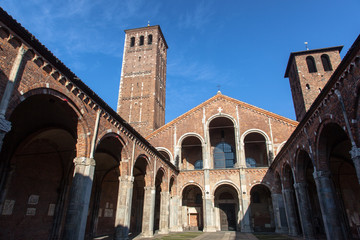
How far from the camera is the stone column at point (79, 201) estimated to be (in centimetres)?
879

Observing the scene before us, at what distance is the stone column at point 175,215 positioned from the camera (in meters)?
20.8

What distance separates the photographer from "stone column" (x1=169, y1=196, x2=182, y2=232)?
20797 millimetres

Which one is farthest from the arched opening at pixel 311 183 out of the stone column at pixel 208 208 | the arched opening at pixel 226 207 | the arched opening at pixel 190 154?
the arched opening at pixel 190 154

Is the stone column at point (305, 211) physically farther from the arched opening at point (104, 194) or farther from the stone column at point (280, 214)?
the arched opening at point (104, 194)

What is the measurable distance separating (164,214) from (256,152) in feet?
39.7

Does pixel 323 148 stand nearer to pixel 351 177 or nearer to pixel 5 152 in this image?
pixel 351 177

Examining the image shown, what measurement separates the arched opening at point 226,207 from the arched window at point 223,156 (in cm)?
235

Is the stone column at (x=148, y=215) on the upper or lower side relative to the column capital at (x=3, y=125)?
lower

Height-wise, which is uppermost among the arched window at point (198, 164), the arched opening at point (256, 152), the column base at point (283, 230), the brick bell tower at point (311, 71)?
the brick bell tower at point (311, 71)

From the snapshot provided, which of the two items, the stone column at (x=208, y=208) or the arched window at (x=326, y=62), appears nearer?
the stone column at (x=208, y=208)

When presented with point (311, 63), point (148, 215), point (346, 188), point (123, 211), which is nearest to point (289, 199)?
point (346, 188)

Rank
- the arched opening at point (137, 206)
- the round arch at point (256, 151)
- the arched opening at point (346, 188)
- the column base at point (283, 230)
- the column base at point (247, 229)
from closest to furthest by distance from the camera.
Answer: the arched opening at point (346, 188) < the column base at point (283, 230) < the column base at point (247, 229) < the arched opening at point (137, 206) < the round arch at point (256, 151)

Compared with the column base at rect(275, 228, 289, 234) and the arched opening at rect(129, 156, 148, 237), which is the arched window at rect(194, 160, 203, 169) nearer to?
the arched opening at rect(129, 156, 148, 237)

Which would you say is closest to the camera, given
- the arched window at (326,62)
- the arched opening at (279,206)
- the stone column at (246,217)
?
the arched opening at (279,206)
